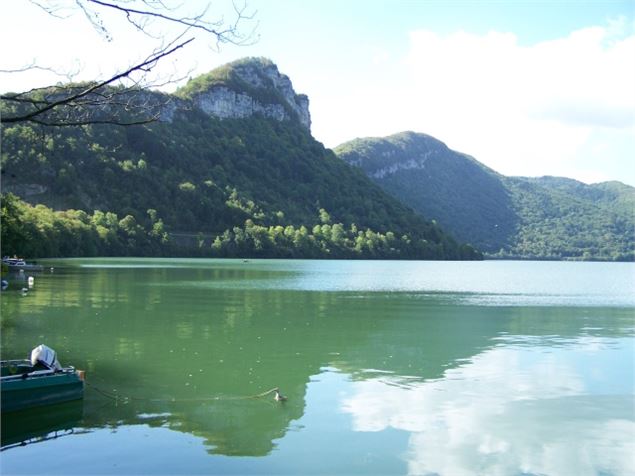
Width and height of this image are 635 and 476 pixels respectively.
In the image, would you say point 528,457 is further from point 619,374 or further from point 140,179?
point 140,179

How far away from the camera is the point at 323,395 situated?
53.0 feet

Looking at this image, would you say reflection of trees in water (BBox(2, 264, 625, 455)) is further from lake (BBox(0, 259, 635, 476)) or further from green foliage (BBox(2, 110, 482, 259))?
green foliage (BBox(2, 110, 482, 259))

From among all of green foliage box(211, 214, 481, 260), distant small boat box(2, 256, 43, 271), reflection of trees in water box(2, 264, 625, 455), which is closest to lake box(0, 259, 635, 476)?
reflection of trees in water box(2, 264, 625, 455)

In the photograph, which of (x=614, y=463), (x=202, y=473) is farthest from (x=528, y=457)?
(x=202, y=473)

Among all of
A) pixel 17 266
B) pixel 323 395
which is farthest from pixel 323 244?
pixel 323 395

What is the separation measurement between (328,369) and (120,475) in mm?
9626

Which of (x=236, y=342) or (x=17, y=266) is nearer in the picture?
(x=236, y=342)

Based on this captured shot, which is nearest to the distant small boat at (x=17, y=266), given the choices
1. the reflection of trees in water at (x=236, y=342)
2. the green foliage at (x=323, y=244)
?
the reflection of trees in water at (x=236, y=342)

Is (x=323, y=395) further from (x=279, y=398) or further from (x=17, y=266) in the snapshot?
(x=17, y=266)

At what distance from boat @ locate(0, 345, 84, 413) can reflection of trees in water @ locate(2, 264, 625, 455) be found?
0.61m

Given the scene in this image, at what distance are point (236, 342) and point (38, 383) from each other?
1053 centimetres

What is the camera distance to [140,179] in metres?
173

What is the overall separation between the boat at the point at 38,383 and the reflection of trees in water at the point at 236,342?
607 mm

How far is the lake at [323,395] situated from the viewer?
455 inches
